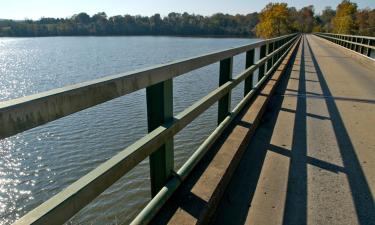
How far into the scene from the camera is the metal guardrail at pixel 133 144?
4.75ft

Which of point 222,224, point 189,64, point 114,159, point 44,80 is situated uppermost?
point 189,64

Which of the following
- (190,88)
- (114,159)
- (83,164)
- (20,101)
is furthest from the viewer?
(190,88)

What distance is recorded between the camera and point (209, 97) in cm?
376

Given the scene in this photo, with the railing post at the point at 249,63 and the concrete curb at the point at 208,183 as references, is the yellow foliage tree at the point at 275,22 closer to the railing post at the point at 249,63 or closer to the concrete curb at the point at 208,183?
the railing post at the point at 249,63

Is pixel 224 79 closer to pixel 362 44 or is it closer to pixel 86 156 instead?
pixel 86 156

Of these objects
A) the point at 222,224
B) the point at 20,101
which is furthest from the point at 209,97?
the point at 20,101

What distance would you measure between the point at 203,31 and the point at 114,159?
17959 cm

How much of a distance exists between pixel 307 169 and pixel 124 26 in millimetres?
179598

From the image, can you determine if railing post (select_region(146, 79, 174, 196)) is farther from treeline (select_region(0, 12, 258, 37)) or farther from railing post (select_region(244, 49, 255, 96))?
treeline (select_region(0, 12, 258, 37))

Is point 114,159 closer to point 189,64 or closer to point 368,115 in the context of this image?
point 189,64

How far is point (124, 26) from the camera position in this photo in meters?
175

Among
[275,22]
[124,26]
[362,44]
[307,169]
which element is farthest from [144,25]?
[307,169]

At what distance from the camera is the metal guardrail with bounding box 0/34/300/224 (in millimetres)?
1446

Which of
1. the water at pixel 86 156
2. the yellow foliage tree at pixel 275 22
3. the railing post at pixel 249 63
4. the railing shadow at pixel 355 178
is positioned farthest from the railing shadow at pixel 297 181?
the yellow foliage tree at pixel 275 22
